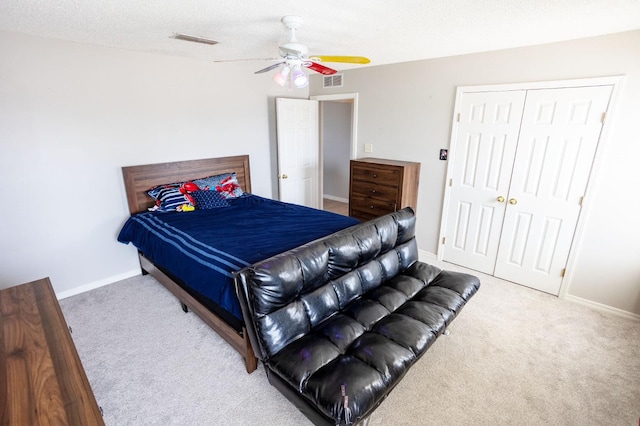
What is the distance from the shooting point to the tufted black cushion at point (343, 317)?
1.47 meters

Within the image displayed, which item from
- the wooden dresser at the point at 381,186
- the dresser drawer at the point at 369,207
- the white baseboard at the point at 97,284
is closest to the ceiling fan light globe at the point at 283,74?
the wooden dresser at the point at 381,186

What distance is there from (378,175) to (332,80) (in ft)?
5.36

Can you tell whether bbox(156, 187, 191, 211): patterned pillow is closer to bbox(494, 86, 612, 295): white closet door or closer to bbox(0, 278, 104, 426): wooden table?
bbox(0, 278, 104, 426): wooden table

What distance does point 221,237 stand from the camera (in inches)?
101

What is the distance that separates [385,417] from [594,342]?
6.14 ft

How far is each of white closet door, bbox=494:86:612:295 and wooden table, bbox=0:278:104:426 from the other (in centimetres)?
353

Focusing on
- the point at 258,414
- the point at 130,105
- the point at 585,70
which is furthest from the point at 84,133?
the point at 585,70

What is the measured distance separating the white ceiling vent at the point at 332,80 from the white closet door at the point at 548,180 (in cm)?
229

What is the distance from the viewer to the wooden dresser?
3.50 meters

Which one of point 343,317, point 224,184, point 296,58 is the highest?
point 296,58

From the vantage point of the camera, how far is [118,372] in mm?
2102

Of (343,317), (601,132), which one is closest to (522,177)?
(601,132)

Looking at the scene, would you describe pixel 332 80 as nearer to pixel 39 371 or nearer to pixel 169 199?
pixel 169 199

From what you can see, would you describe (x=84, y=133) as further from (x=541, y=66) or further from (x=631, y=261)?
(x=631, y=261)
